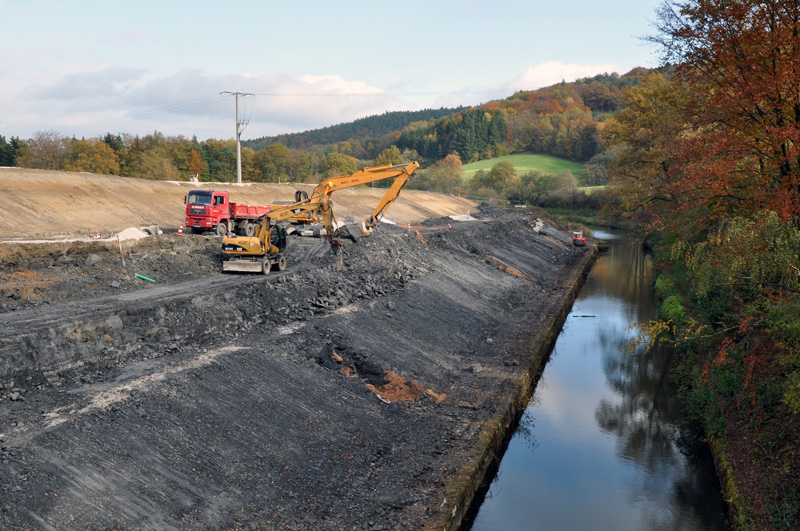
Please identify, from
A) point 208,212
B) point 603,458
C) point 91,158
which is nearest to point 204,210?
point 208,212

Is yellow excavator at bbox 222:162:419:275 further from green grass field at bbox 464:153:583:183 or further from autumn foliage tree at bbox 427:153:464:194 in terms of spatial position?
green grass field at bbox 464:153:583:183

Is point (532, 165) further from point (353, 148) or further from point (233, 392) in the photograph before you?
point (233, 392)

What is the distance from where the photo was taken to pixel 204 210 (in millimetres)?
33062

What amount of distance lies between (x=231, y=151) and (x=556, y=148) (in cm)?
8539

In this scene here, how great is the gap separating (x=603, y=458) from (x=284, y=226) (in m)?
18.2

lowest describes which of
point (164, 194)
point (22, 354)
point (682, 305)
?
point (682, 305)

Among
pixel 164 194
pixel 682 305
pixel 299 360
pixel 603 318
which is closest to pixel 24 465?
pixel 299 360

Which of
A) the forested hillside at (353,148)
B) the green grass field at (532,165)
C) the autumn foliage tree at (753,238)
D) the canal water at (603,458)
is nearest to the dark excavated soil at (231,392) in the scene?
the canal water at (603,458)

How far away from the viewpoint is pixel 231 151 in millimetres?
100375

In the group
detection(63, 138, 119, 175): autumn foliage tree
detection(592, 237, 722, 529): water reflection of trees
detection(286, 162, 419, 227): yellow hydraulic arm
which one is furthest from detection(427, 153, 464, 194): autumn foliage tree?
detection(286, 162, 419, 227): yellow hydraulic arm

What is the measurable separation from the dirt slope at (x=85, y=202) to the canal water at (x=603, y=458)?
26.3m

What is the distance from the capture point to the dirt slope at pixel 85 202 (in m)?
33.0

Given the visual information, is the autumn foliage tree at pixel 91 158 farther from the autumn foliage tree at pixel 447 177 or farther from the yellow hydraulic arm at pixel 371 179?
the yellow hydraulic arm at pixel 371 179

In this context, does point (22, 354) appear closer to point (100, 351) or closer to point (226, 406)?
point (100, 351)
